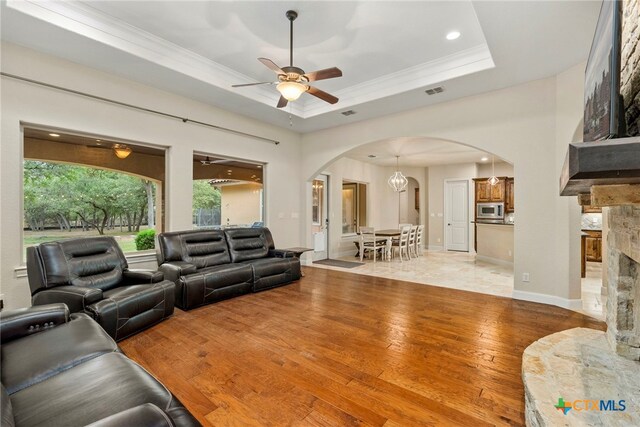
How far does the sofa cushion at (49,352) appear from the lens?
4.66 ft

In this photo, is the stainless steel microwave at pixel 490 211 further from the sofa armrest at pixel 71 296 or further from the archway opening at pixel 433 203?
the sofa armrest at pixel 71 296

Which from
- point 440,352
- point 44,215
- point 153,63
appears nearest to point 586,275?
point 440,352

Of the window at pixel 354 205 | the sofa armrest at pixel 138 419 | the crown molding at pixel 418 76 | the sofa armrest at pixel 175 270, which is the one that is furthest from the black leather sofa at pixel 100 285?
the window at pixel 354 205

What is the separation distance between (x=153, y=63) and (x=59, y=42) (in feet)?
3.04

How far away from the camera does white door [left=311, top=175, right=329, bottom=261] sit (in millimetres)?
7766

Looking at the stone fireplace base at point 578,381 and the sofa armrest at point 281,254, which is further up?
the sofa armrest at point 281,254

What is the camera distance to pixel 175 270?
3.72 metres

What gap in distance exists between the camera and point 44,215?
12.4 feet

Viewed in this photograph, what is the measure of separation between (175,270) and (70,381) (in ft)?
7.97

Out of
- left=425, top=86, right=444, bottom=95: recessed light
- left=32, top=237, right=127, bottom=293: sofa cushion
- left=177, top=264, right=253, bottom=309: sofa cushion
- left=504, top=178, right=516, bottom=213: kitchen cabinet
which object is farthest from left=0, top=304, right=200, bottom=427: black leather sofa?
left=504, top=178, right=516, bottom=213: kitchen cabinet

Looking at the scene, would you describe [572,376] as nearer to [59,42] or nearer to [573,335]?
[573,335]

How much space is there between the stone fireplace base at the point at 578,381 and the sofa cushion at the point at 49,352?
95.8 inches

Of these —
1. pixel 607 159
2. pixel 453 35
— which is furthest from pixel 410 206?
pixel 607 159

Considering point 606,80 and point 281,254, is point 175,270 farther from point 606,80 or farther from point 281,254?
point 606,80
